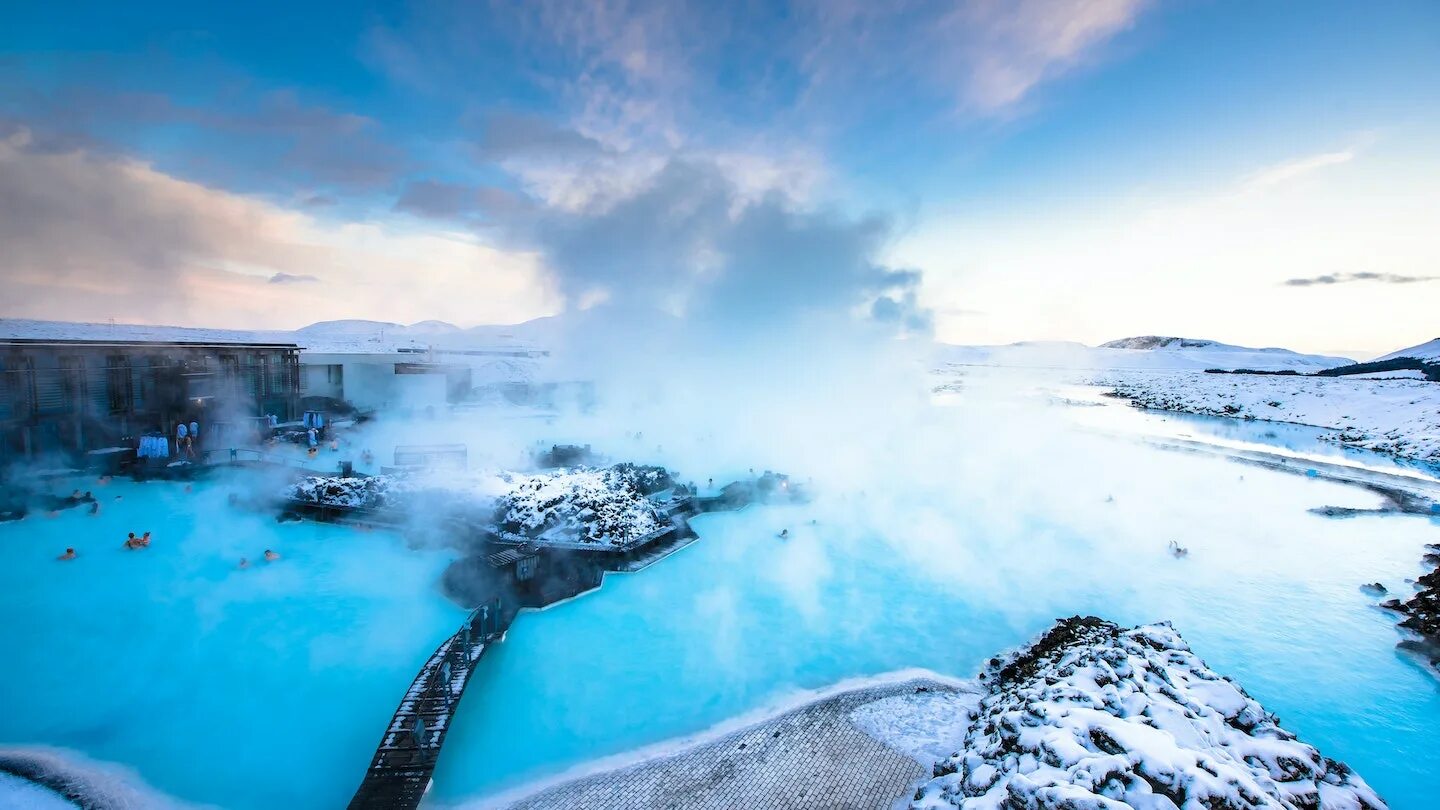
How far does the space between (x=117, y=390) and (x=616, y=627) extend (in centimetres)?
2081

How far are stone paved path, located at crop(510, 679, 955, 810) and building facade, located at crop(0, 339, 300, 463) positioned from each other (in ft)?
69.9

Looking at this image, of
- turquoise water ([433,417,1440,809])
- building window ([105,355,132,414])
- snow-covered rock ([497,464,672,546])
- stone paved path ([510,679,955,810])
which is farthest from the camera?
building window ([105,355,132,414])

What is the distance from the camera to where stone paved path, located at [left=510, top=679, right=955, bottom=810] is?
6645mm

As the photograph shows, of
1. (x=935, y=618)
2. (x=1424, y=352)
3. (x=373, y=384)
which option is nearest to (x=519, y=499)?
(x=935, y=618)

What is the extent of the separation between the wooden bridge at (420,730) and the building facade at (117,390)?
58.9 ft

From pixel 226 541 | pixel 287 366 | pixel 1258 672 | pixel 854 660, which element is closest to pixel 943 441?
pixel 1258 672

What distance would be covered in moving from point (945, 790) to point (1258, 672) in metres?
8.34

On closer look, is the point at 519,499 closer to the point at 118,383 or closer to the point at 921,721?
the point at 921,721

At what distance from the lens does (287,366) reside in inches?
976

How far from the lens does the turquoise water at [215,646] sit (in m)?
7.43

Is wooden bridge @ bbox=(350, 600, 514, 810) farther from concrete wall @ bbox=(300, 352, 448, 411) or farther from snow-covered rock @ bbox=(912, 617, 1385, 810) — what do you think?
concrete wall @ bbox=(300, 352, 448, 411)

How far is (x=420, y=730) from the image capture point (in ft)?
23.3

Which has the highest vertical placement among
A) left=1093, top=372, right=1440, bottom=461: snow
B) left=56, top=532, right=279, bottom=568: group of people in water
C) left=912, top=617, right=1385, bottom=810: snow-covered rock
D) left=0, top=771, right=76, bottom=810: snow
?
left=1093, top=372, right=1440, bottom=461: snow

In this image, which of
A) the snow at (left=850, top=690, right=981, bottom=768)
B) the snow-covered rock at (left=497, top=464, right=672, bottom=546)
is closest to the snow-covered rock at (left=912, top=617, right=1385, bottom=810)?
the snow at (left=850, top=690, right=981, bottom=768)
